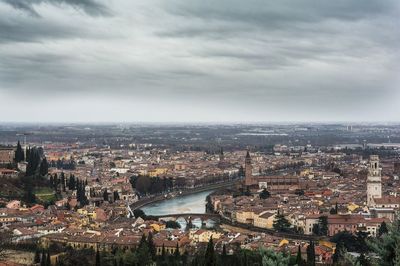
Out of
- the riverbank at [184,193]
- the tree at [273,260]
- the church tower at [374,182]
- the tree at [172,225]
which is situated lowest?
the riverbank at [184,193]

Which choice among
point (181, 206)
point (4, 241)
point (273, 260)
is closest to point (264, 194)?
point (181, 206)

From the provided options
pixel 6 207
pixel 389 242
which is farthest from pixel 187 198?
pixel 389 242

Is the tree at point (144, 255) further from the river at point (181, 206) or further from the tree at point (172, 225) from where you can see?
the river at point (181, 206)

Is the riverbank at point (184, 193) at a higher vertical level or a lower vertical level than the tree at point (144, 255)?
lower

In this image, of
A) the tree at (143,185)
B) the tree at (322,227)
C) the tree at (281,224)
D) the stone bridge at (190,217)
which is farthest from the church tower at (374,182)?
the tree at (143,185)

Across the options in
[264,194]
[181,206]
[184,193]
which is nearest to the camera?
[181,206]

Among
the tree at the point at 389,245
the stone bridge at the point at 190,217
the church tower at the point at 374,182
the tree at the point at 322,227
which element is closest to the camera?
the tree at the point at 389,245

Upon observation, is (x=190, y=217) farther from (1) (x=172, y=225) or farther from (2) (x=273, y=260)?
(2) (x=273, y=260)
